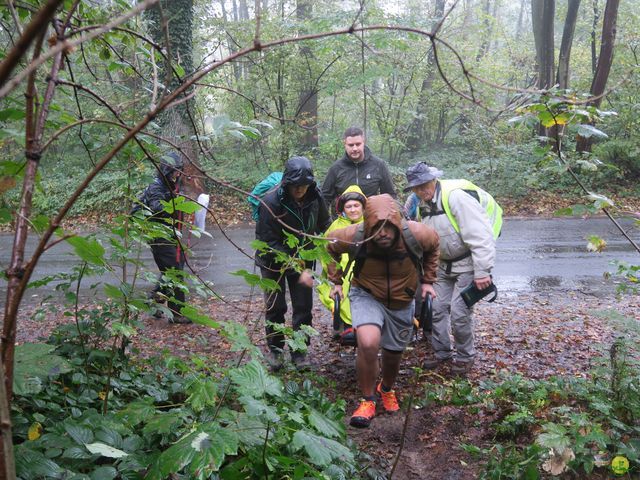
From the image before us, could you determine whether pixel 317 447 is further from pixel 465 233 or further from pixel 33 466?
pixel 465 233

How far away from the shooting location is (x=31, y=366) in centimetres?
185

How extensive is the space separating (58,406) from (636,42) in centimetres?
1876

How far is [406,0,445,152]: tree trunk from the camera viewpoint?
17422 millimetres

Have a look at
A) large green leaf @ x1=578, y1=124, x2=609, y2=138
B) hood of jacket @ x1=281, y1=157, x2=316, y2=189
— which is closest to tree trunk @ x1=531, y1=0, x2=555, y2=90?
hood of jacket @ x1=281, y1=157, x2=316, y2=189

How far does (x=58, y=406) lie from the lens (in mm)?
2570

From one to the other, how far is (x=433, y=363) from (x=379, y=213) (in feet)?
7.16

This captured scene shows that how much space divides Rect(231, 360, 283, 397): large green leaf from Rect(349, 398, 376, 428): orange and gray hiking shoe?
7.50ft

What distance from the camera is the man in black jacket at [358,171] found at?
6.19 metres

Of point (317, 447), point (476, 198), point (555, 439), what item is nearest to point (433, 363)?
point (476, 198)

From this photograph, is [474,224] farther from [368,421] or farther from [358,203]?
[368,421]

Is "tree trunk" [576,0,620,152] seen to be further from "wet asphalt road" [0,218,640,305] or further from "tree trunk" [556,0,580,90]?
"wet asphalt road" [0,218,640,305]

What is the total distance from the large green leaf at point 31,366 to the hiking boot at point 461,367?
406 centimetres

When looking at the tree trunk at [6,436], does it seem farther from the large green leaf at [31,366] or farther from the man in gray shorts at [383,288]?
the man in gray shorts at [383,288]

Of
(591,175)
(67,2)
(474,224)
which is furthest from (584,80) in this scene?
(67,2)
